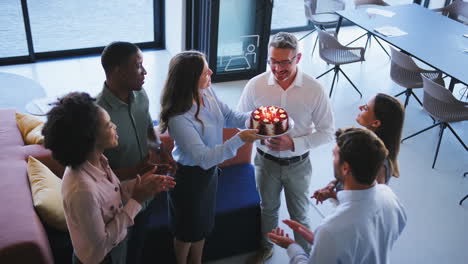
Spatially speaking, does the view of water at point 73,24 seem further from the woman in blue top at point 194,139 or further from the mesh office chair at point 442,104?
the woman in blue top at point 194,139

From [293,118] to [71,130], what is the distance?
1.28m

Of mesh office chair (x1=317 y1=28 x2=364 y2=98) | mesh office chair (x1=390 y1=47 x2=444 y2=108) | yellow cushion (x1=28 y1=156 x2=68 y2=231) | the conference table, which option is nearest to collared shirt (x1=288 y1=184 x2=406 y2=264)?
yellow cushion (x1=28 y1=156 x2=68 y2=231)

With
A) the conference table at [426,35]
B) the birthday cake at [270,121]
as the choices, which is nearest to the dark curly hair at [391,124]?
the birthday cake at [270,121]

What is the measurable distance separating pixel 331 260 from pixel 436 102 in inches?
121

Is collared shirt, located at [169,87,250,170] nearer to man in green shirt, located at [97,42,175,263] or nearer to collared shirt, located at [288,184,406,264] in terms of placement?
man in green shirt, located at [97,42,175,263]

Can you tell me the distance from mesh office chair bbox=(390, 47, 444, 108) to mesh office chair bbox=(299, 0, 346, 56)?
1475 millimetres

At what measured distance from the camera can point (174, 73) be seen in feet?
7.31

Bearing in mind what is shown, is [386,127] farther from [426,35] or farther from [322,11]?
[322,11]

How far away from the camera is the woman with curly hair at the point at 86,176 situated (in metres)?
1.82

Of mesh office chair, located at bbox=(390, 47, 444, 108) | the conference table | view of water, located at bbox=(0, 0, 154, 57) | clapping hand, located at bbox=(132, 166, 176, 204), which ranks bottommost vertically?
view of water, located at bbox=(0, 0, 154, 57)

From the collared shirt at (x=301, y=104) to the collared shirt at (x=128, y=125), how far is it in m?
0.67

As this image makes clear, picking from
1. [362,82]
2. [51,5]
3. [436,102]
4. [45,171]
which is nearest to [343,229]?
[45,171]

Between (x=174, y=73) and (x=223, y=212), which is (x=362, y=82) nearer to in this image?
(x=223, y=212)

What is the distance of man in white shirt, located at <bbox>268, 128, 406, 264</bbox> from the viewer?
175cm
